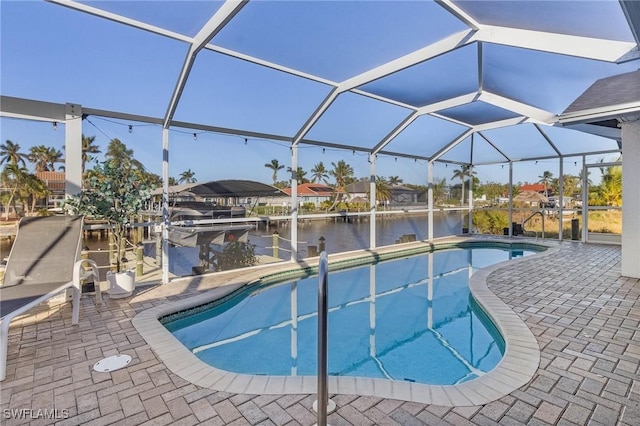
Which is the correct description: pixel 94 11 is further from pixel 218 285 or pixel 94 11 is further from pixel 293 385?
pixel 293 385

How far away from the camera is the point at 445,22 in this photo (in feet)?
15.6

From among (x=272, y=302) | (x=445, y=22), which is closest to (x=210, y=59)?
(x=445, y=22)

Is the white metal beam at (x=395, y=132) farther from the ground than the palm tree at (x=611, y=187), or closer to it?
farther from the ground

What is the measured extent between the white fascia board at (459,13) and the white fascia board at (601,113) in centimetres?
262

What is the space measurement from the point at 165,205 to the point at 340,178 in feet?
17.5

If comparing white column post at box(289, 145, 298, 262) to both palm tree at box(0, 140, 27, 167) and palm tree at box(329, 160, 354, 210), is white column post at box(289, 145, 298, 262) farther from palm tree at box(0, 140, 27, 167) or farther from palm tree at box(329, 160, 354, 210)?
palm tree at box(0, 140, 27, 167)

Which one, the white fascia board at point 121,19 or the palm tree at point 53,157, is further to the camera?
the palm tree at point 53,157

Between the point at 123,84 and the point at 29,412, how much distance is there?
196 inches

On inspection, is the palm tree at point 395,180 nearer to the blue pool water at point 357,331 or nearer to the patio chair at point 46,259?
the blue pool water at point 357,331

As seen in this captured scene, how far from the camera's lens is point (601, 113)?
18.2ft

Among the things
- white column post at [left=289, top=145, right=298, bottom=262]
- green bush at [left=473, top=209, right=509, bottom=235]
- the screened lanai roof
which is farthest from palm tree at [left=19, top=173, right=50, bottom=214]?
green bush at [left=473, top=209, right=509, bottom=235]

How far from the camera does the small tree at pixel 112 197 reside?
17.2 ft

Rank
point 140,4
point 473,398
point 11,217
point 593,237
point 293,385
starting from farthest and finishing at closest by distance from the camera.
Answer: point 593,237
point 11,217
point 140,4
point 293,385
point 473,398

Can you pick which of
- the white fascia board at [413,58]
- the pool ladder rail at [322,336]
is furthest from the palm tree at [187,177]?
the pool ladder rail at [322,336]
